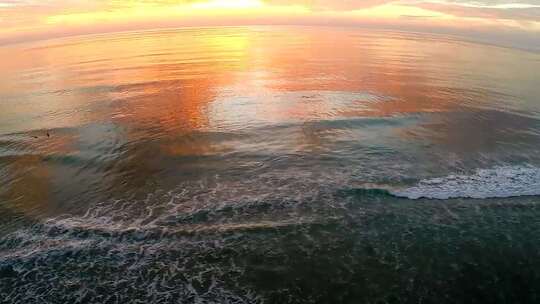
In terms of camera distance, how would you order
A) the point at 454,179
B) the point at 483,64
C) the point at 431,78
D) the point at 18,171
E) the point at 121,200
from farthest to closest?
the point at 483,64, the point at 431,78, the point at 18,171, the point at 454,179, the point at 121,200

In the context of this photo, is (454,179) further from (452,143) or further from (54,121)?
(54,121)

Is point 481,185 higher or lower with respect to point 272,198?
higher

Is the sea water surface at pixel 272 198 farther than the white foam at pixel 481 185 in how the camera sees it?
No

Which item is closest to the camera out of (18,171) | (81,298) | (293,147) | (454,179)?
(81,298)

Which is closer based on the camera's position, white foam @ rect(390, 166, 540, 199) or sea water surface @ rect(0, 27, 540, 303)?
sea water surface @ rect(0, 27, 540, 303)

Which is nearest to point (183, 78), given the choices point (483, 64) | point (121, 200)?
point (121, 200)
